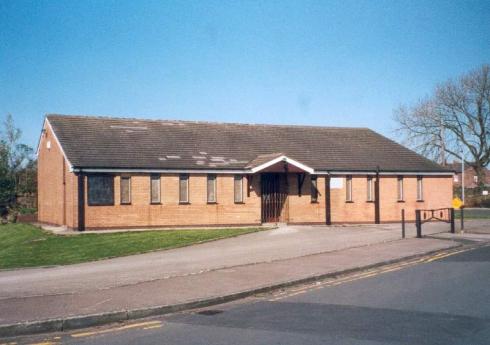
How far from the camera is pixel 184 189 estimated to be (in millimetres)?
26969

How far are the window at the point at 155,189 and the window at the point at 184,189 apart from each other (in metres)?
1.11

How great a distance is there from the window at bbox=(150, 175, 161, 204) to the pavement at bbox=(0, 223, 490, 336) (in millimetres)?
6935

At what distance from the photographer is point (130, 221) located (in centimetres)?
2575

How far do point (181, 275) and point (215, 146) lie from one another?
1777 cm

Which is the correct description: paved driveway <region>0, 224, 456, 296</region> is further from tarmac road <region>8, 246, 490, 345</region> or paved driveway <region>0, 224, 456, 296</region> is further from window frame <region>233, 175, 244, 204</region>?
window frame <region>233, 175, 244, 204</region>

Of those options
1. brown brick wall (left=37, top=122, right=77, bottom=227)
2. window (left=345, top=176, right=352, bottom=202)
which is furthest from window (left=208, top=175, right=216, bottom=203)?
window (left=345, top=176, right=352, bottom=202)

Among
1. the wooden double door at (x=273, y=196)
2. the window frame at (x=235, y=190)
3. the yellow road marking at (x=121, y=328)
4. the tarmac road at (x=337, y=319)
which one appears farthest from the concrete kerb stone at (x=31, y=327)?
the wooden double door at (x=273, y=196)

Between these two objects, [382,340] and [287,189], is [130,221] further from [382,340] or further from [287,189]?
[382,340]

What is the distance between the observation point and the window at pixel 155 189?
86.3 ft

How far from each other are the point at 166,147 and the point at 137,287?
706 inches

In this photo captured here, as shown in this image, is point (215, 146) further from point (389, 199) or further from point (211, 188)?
point (389, 199)

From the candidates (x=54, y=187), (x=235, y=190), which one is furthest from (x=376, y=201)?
(x=54, y=187)

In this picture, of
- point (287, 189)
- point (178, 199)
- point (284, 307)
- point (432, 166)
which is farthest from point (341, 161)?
point (284, 307)

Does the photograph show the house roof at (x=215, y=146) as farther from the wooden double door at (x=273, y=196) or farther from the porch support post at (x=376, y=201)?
the wooden double door at (x=273, y=196)
